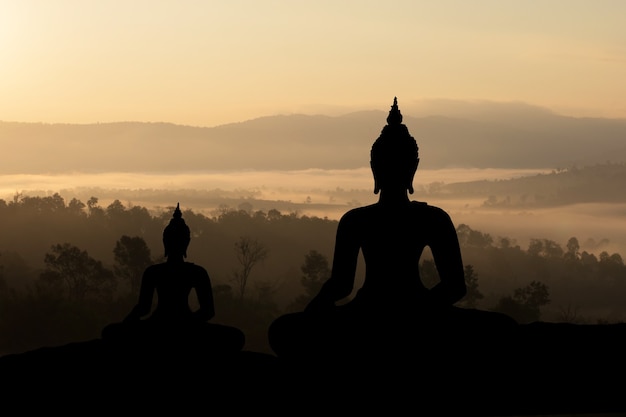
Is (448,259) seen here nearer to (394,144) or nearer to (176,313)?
(394,144)

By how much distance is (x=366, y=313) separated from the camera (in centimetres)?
1557

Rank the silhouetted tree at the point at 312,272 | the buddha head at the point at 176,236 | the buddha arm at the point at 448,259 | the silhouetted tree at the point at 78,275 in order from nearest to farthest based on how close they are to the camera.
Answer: the buddha arm at the point at 448,259
the buddha head at the point at 176,236
the silhouetted tree at the point at 312,272
the silhouetted tree at the point at 78,275

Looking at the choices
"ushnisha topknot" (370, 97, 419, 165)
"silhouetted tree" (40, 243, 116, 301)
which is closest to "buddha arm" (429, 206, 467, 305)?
"ushnisha topknot" (370, 97, 419, 165)

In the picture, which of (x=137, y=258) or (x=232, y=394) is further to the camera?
(x=137, y=258)

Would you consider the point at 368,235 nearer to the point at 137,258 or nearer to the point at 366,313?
the point at 366,313

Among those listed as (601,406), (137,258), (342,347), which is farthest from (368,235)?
(137,258)

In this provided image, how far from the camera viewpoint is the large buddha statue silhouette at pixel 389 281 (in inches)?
602

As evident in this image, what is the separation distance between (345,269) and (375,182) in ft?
4.55

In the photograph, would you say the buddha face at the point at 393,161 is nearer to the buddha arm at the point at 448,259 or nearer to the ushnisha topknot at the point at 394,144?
the ushnisha topknot at the point at 394,144

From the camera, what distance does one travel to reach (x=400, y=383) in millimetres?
14664

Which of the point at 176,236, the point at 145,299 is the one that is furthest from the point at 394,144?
the point at 145,299

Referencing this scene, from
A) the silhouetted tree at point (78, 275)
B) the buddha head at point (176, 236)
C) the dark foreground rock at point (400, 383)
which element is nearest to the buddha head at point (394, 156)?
the dark foreground rock at point (400, 383)

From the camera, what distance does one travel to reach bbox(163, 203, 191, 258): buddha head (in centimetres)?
2145

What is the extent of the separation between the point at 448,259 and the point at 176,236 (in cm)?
710
